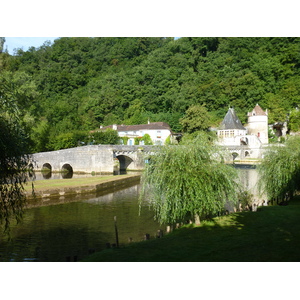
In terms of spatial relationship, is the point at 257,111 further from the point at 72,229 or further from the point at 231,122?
the point at 72,229

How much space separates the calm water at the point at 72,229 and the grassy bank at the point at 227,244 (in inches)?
77.8

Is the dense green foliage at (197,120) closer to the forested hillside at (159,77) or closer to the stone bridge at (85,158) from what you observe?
the forested hillside at (159,77)

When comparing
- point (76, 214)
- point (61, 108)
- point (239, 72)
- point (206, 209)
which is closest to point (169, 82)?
point (239, 72)

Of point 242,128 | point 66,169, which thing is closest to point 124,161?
point 66,169

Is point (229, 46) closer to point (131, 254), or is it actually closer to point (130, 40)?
point (130, 40)

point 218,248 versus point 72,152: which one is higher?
point 72,152

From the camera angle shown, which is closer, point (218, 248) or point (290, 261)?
point (290, 261)

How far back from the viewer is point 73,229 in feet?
51.6

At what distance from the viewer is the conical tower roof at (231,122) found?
56.1 m

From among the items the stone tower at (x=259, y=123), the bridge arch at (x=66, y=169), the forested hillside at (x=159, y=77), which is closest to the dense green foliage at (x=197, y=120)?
the forested hillside at (x=159, y=77)

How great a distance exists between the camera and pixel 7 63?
1511 inches

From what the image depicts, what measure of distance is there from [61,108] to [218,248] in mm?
52365

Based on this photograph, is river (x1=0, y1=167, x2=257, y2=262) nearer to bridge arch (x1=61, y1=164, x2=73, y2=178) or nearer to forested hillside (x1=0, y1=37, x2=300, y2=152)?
bridge arch (x1=61, y1=164, x2=73, y2=178)

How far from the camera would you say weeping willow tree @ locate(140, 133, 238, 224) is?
12.8 metres
